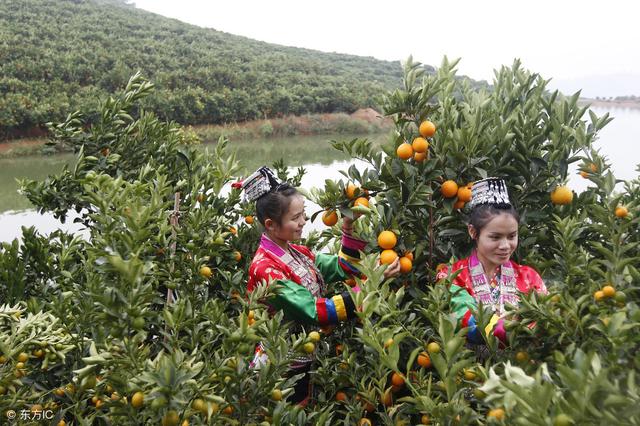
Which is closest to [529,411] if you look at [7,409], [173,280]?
[173,280]

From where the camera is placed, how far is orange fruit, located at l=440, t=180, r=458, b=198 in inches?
66.9

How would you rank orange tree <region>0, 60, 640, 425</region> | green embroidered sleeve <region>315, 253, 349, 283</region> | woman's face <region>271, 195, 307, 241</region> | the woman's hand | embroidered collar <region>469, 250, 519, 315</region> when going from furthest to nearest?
green embroidered sleeve <region>315, 253, 349, 283</region> < woman's face <region>271, 195, 307, 241</region> < embroidered collar <region>469, 250, 519, 315</region> < the woman's hand < orange tree <region>0, 60, 640, 425</region>

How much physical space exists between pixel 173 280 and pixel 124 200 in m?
0.53

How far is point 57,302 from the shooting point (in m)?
1.72

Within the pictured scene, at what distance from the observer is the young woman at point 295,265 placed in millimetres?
1709

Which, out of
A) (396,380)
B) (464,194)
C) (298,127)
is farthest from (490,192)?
(298,127)

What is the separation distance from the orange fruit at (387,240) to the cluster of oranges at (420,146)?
27 centimetres

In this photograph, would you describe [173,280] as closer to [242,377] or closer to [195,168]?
[242,377]

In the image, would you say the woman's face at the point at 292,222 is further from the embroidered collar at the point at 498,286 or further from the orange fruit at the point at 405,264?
the embroidered collar at the point at 498,286

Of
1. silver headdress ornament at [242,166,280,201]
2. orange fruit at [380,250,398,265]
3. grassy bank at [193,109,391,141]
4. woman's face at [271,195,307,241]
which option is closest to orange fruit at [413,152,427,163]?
orange fruit at [380,250,398,265]

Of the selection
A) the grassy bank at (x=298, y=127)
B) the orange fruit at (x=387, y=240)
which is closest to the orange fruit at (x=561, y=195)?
the orange fruit at (x=387, y=240)

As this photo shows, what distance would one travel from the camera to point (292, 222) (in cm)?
191

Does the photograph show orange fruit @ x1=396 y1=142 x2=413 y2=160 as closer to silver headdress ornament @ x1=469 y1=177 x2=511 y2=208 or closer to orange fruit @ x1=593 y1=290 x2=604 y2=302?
silver headdress ornament @ x1=469 y1=177 x2=511 y2=208

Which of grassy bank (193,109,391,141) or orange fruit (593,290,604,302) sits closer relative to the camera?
orange fruit (593,290,604,302)
